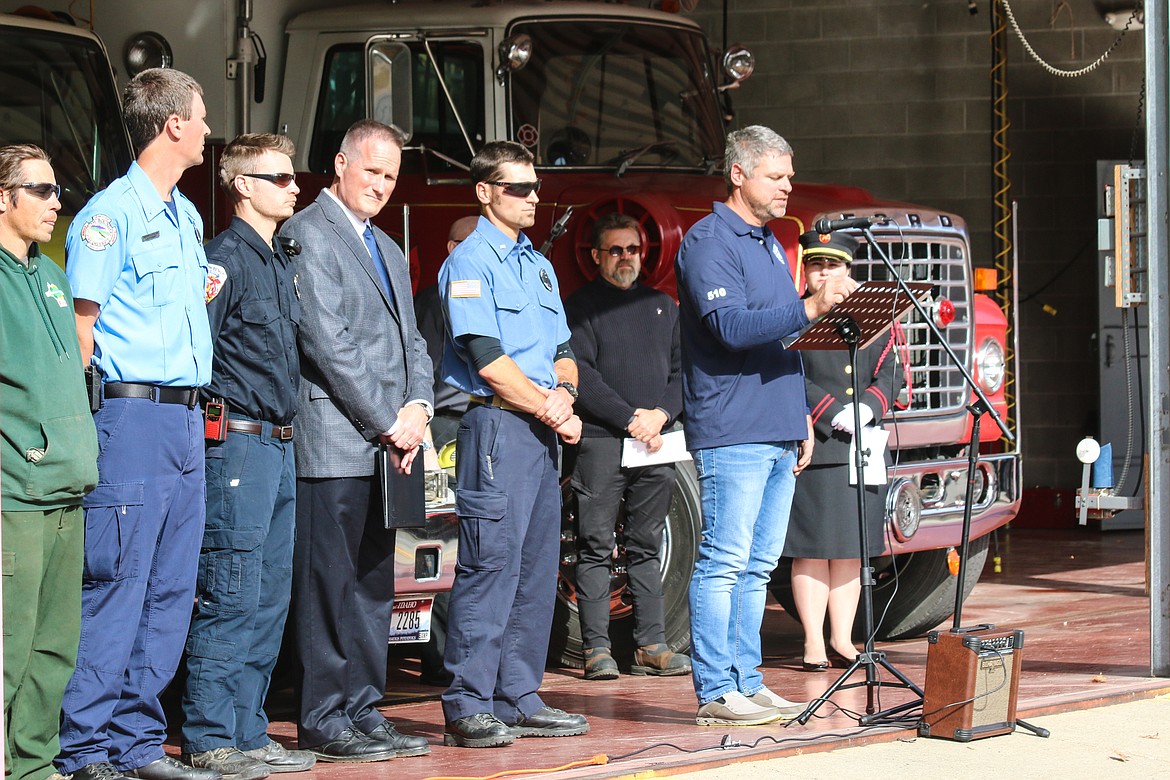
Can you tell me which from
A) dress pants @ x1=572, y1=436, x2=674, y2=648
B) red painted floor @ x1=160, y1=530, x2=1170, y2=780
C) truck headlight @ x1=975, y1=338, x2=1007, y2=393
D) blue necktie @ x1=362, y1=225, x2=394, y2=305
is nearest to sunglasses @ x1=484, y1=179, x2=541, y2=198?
blue necktie @ x1=362, y1=225, x2=394, y2=305

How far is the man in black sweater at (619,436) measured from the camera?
773cm

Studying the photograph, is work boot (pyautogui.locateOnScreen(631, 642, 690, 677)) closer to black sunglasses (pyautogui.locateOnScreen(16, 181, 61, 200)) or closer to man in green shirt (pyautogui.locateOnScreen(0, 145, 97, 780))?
man in green shirt (pyautogui.locateOnScreen(0, 145, 97, 780))

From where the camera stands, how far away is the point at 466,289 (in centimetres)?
604

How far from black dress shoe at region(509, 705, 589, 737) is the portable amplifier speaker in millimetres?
1244

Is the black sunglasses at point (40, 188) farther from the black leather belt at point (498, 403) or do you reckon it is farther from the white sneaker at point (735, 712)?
the white sneaker at point (735, 712)

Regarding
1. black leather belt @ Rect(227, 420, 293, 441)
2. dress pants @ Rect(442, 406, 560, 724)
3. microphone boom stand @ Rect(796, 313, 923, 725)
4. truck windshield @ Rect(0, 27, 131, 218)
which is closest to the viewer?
black leather belt @ Rect(227, 420, 293, 441)

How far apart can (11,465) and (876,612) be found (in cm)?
529

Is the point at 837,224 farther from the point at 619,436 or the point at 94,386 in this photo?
the point at 94,386

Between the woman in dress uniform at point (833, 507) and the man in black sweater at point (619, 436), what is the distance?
63 centimetres

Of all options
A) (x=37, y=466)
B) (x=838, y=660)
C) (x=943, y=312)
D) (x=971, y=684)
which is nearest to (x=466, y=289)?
(x=37, y=466)

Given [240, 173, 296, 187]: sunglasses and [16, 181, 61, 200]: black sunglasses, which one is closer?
[16, 181, 61, 200]: black sunglasses

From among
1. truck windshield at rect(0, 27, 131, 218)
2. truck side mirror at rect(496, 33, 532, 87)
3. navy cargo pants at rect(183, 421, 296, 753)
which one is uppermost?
truck side mirror at rect(496, 33, 532, 87)

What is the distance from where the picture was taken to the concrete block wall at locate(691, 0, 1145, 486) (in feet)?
48.4

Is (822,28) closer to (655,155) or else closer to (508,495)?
(655,155)
